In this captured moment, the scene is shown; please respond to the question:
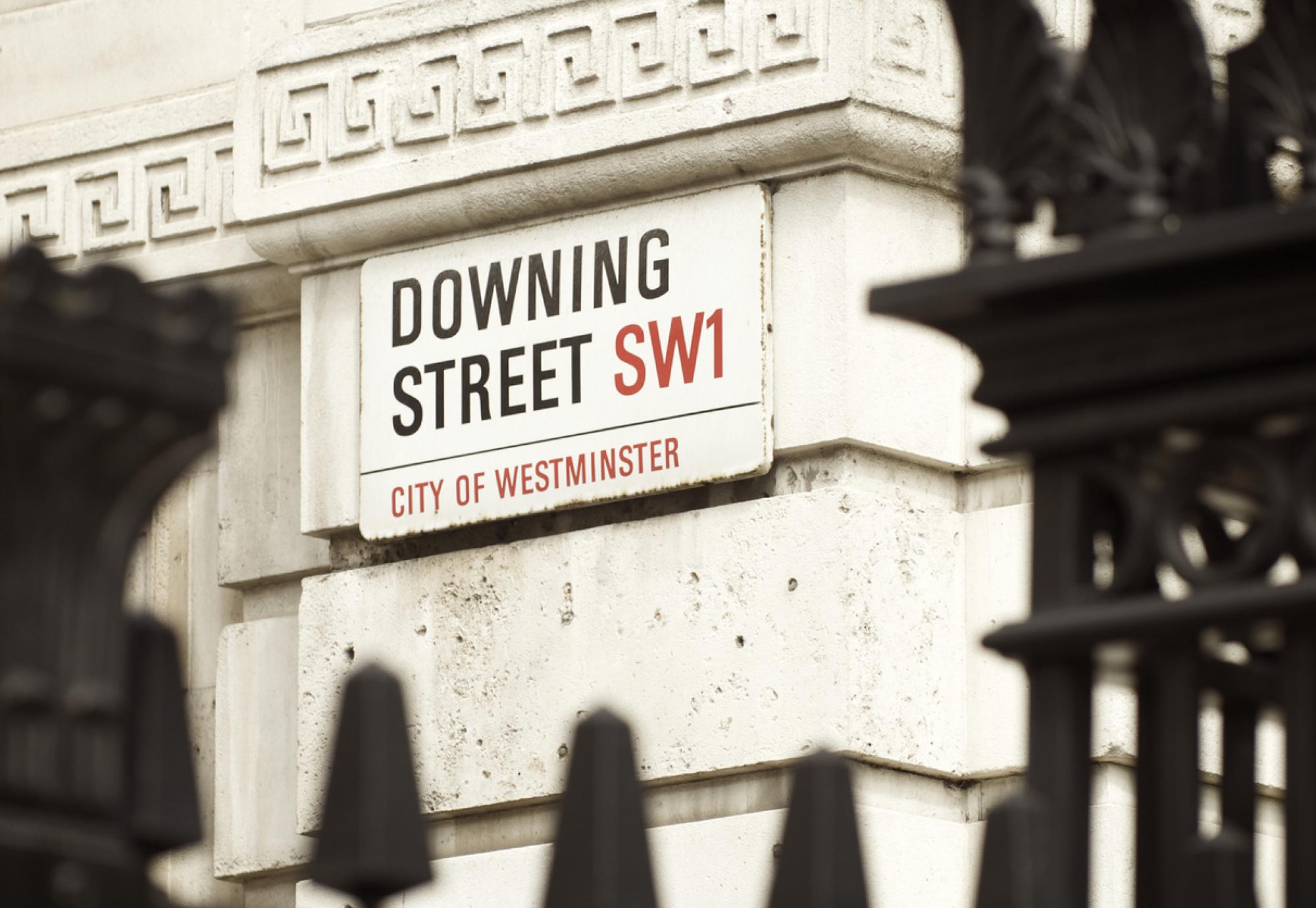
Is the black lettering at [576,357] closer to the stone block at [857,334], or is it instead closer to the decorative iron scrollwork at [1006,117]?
the stone block at [857,334]

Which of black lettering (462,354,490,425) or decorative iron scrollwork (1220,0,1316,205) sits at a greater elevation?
black lettering (462,354,490,425)

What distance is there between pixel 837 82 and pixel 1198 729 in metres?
3.66

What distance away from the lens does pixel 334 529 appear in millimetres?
6492

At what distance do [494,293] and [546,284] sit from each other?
0.45ft

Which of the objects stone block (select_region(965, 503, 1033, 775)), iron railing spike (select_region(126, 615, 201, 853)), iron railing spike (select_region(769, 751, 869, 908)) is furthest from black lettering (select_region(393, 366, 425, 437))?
iron railing spike (select_region(126, 615, 201, 853))

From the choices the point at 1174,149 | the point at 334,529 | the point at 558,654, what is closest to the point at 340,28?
the point at 334,529

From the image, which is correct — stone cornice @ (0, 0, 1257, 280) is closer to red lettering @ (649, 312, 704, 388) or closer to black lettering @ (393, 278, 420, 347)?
black lettering @ (393, 278, 420, 347)

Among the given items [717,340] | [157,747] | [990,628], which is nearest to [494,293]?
[717,340]

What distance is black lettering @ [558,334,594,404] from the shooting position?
6.18m

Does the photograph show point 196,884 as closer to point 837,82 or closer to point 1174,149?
point 837,82

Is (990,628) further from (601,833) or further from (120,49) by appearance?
(601,833)

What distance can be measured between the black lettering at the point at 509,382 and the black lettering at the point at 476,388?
0.04 metres

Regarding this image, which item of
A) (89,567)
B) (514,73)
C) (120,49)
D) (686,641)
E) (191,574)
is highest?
(120,49)

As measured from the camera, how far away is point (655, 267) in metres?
6.12
